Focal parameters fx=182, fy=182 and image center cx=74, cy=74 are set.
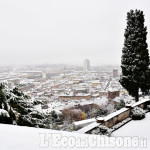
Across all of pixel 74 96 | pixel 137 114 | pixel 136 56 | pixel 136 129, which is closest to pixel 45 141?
pixel 136 129

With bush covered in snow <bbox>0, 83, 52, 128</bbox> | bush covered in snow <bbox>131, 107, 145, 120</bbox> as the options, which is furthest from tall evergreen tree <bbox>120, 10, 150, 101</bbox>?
bush covered in snow <bbox>0, 83, 52, 128</bbox>

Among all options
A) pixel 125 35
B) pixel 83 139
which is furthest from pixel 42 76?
pixel 83 139

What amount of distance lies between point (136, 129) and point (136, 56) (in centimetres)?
585

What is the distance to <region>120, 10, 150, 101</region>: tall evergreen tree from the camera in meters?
11.9

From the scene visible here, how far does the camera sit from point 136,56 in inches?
466

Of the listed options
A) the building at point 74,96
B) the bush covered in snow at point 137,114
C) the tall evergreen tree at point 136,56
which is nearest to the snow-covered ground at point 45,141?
the bush covered in snow at point 137,114

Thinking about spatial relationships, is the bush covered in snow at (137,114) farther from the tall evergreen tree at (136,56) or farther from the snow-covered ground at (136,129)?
the tall evergreen tree at (136,56)

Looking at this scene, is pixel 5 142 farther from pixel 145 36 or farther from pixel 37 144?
pixel 145 36

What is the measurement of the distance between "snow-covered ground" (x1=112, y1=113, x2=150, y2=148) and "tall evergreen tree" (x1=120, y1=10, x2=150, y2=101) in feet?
13.2

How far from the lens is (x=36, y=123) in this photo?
6.51 m

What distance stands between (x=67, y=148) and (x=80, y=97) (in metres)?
63.9

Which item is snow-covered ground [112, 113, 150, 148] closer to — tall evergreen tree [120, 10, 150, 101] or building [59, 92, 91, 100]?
tall evergreen tree [120, 10, 150, 101]

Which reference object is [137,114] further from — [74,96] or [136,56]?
[74,96]

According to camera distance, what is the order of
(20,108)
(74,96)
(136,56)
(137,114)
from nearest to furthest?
(20,108)
(137,114)
(136,56)
(74,96)
